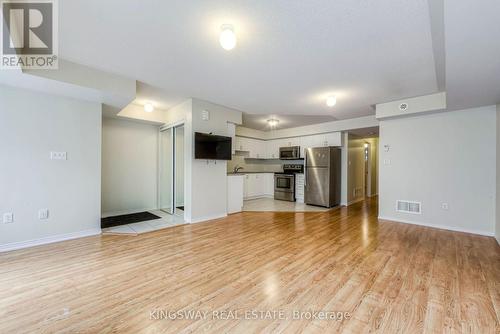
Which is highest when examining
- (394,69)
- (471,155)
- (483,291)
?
(394,69)

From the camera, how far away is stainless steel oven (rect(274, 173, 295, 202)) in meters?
6.72

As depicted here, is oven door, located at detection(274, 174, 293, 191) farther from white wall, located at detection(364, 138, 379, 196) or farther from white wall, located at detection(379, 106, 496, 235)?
white wall, located at detection(364, 138, 379, 196)

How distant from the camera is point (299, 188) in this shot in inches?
262

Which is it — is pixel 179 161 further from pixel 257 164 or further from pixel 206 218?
pixel 257 164

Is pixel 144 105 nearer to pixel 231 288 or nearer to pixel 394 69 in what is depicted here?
pixel 231 288

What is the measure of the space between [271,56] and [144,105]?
328 centimetres

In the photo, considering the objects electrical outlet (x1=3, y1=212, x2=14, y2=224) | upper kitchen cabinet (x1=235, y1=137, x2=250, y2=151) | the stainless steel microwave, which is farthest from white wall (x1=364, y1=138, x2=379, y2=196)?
electrical outlet (x1=3, y1=212, x2=14, y2=224)

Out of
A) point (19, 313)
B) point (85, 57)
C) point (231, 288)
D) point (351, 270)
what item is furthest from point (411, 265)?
point (85, 57)

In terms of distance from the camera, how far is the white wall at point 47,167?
9.33 feet

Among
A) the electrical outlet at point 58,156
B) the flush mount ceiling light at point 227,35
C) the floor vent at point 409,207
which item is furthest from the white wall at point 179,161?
the floor vent at point 409,207

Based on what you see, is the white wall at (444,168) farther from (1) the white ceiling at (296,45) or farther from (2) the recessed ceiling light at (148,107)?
(2) the recessed ceiling light at (148,107)

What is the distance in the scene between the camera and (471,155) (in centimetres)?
368

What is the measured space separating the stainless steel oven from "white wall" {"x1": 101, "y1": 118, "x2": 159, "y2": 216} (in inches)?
148

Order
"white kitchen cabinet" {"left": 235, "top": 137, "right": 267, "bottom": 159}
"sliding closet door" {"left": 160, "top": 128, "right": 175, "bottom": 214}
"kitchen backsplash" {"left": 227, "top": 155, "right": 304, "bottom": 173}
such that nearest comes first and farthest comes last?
1. "sliding closet door" {"left": 160, "top": 128, "right": 175, "bottom": 214}
2. "white kitchen cabinet" {"left": 235, "top": 137, "right": 267, "bottom": 159}
3. "kitchen backsplash" {"left": 227, "top": 155, "right": 304, "bottom": 173}
